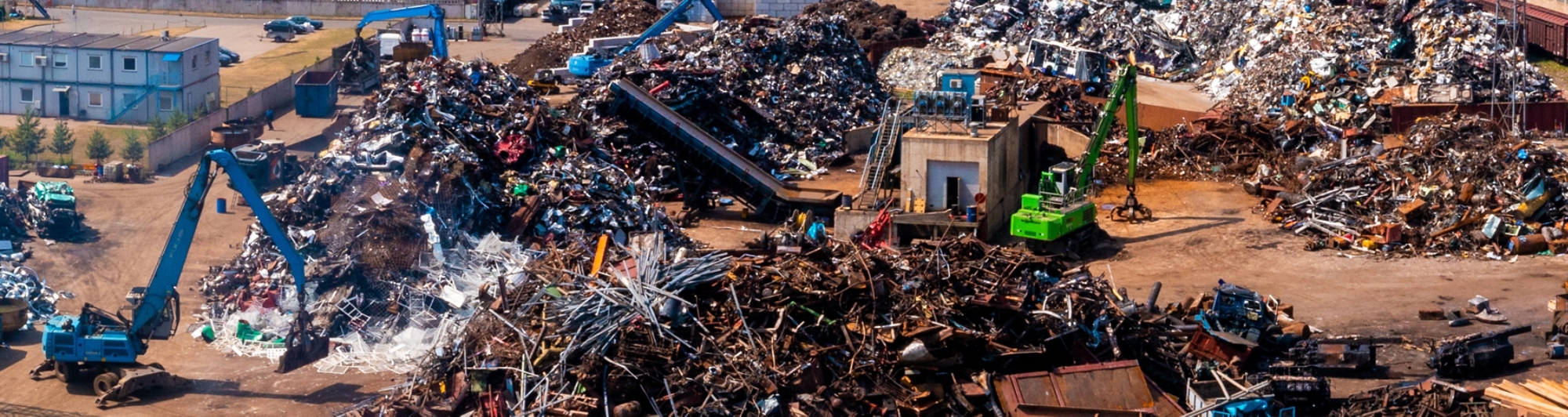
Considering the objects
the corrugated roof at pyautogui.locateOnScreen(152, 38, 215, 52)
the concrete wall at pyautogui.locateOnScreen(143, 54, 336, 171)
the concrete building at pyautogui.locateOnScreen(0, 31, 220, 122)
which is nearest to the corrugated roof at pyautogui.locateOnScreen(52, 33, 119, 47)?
the concrete building at pyautogui.locateOnScreen(0, 31, 220, 122)

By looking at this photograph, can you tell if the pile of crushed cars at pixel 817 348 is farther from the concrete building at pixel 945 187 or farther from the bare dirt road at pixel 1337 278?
the concrete building at pixel 945 187

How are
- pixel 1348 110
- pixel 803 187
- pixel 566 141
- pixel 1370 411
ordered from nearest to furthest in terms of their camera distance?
1. pixel 1370 411
2. pixel 566 141
3. pixel 803 187
4. pixel 1348 110

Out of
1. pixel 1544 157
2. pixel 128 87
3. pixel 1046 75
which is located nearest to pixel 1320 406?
pixel 1544 157

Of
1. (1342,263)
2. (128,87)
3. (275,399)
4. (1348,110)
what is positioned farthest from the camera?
(128,87)

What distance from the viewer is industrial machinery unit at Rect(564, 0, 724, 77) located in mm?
41125

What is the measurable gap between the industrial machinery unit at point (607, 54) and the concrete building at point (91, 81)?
9.22m

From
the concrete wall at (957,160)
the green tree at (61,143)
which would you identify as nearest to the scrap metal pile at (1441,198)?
the concrete wall at (957,160)

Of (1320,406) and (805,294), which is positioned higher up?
(805,294)

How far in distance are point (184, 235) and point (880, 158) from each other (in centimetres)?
1215

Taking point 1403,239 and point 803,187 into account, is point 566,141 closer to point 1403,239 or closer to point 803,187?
point 803,187

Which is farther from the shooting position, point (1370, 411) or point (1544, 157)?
point (1544, 157)

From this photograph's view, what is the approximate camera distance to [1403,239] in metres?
25.9

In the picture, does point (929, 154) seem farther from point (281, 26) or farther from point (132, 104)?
point (281, 26)

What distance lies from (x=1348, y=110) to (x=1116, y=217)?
8.19 metres
